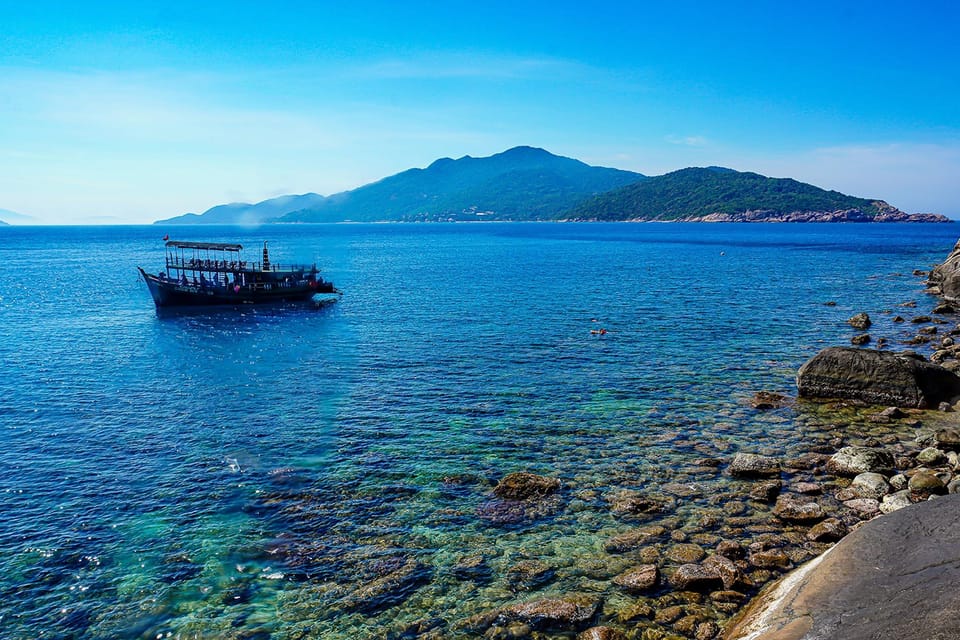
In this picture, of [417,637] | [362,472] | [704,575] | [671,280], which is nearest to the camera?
[417,637]

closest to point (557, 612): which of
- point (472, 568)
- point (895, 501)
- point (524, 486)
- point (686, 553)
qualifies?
point (472, 568)

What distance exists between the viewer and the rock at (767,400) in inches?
1198

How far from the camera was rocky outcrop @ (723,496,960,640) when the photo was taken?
448 inches

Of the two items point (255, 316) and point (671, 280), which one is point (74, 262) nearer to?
point (255, 316)

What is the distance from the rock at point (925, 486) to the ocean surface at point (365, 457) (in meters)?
4.72

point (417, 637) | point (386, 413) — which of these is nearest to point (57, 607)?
point (417, 637)

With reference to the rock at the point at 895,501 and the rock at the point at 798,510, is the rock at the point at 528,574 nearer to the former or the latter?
the rock at the point at 798,510

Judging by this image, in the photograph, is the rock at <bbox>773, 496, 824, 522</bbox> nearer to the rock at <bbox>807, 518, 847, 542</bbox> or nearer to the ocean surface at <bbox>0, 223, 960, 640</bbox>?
the rock at <bbox>807, 518, 847, 542</bbox>

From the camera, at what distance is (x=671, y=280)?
89.4 m

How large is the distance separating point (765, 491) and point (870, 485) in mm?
3473

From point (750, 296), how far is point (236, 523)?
63776 mm

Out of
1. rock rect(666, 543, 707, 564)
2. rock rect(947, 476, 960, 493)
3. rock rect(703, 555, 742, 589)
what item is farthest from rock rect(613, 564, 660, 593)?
rock rect(947, 476, 960, 493)

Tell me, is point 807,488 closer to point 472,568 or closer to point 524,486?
point 524,486

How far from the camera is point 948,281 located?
65438mm
